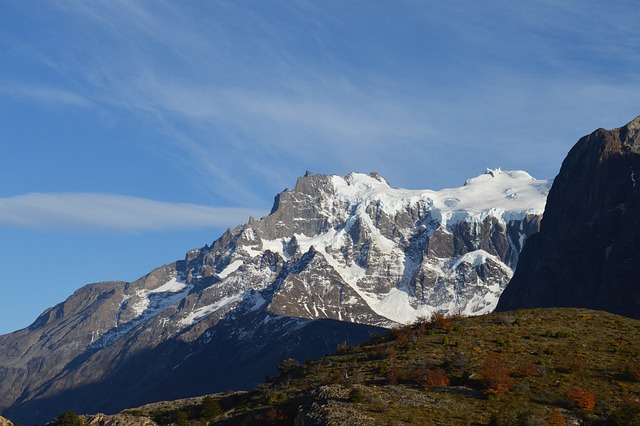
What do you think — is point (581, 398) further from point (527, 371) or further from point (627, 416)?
point (527, 371)

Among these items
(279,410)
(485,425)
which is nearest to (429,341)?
(279,410)

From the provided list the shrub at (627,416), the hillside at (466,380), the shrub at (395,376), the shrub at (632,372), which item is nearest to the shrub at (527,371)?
the hillside at (466,380)

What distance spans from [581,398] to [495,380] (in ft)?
23.1

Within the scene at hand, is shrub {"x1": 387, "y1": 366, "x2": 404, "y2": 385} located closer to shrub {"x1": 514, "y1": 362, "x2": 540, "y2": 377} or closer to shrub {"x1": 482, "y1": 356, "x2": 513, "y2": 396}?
shrub {"x1": 482, "y1": 356, "x2": 513, "y2": 396}

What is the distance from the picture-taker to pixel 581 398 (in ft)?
230

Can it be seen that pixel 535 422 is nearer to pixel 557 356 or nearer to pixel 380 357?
pixel 557 356

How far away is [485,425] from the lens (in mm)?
65062

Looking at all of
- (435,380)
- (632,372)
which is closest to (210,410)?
(435,380)

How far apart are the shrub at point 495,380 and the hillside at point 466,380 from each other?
94 millimetres

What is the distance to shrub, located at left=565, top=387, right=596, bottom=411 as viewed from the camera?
68875 mm

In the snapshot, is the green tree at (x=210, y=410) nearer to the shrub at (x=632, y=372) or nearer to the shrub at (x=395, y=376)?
the shrub at (x=395, y=376)

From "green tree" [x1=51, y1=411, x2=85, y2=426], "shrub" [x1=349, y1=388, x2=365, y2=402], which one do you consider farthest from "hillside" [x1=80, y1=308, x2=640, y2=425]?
"green tree" [x1=51, y1=411, x2=85, y2=426]

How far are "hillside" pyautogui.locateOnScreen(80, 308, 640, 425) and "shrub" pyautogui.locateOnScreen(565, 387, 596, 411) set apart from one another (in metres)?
0.09

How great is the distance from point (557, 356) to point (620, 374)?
25.9ft
